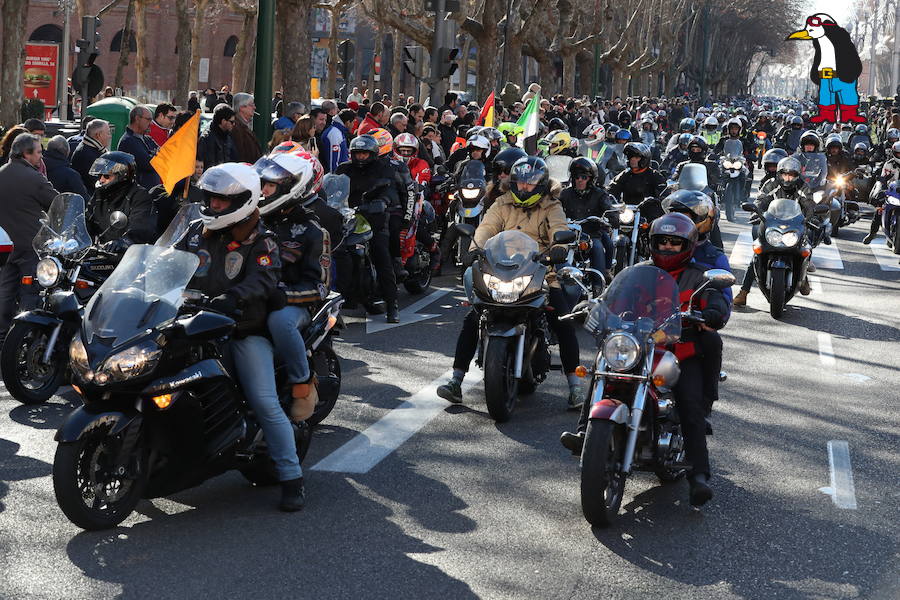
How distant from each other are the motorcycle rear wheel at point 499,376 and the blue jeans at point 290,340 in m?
1.84

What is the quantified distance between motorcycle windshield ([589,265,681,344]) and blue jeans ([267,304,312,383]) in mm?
1454

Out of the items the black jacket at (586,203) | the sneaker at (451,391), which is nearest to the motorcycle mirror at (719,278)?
the sneaker at (451,391)

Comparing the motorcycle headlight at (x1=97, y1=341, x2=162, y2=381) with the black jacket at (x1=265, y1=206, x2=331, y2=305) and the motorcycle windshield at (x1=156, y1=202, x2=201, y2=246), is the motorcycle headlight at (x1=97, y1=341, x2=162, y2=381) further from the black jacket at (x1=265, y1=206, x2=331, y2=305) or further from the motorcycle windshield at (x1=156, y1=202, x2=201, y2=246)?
the black jacket at (x1=265, y1=206, x2=331, y2=305)

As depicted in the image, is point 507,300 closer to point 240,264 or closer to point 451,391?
point 451,391

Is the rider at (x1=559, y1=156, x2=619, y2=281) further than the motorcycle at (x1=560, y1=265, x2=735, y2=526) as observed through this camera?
Yes

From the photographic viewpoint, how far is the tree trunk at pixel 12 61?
1036 inches

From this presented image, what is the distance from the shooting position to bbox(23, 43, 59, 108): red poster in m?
35.8

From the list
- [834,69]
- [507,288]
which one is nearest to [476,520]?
[507,288]

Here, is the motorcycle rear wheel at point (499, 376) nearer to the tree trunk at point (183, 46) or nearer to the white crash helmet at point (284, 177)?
the white crash helmet at point (284, 177)

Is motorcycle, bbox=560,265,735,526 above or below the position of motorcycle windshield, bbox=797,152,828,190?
below

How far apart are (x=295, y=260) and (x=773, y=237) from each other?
26.9ft

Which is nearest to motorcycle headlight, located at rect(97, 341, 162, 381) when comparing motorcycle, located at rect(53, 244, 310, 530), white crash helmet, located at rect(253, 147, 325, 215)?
motorcycle, located at rect(53, 244, 310, 530)

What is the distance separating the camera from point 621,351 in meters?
6.73

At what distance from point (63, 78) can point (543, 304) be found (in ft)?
101
